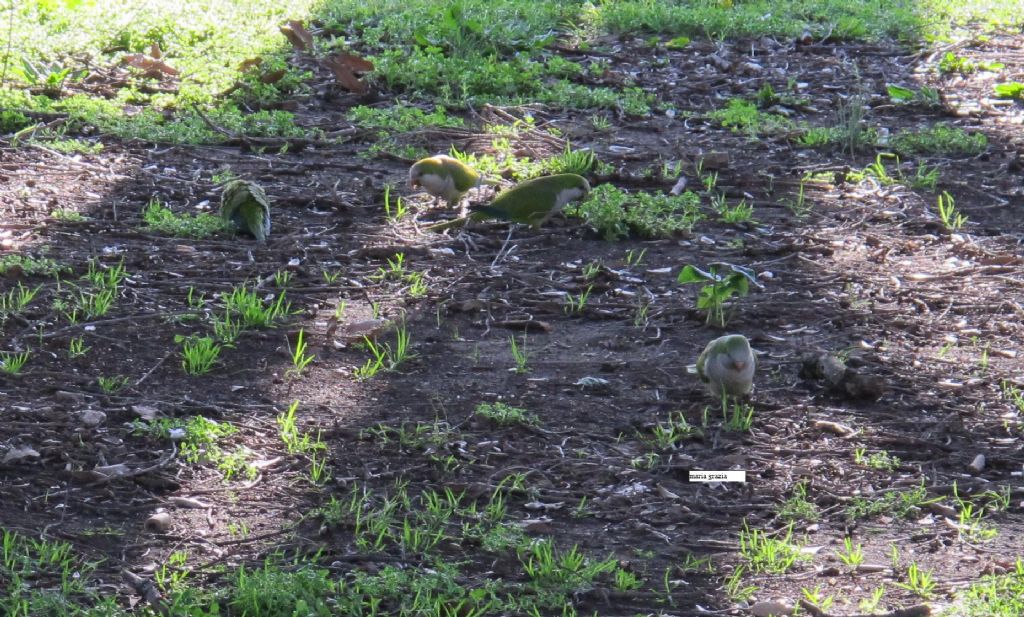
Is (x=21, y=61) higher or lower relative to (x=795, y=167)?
higher

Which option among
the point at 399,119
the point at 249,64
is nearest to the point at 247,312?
the point at 399,119

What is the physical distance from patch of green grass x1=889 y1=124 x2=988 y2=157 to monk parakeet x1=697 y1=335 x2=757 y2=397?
3.27 metres

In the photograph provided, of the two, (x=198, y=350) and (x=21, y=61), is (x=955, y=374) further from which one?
(x=21, y=61)

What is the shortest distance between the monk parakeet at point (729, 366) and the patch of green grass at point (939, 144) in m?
3.27

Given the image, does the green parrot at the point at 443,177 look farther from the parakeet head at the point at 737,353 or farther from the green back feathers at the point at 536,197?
the parakeet head at the point at 737,353

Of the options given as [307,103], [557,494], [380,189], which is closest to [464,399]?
[557,494]

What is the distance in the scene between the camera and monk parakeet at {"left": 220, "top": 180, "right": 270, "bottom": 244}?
5.43m

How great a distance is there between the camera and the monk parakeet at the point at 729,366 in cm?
392

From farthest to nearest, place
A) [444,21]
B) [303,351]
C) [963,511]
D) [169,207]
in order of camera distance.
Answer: [444,21]
[169,207]
[303,351]
[963,511]

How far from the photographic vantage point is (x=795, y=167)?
21.6 feet

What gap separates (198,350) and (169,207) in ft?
5.73

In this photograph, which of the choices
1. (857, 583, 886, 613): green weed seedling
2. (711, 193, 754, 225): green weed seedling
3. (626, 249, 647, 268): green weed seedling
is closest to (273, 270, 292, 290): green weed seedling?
(626, 249, 647, 268): green weed seedling

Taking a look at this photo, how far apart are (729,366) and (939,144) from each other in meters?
3.56

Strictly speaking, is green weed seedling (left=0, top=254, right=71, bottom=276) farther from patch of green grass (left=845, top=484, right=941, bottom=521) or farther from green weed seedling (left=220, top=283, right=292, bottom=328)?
patch of green grass (left=845, top=484, right=941, bottom=521)
